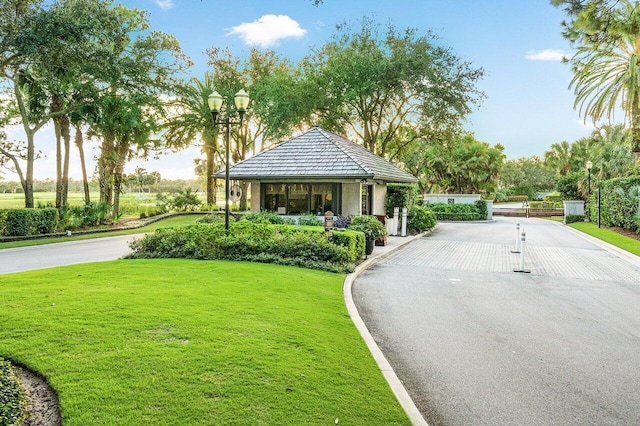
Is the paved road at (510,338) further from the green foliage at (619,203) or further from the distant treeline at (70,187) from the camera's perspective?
the distant treeline at (70,187)

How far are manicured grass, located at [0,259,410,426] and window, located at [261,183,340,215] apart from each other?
12371mm

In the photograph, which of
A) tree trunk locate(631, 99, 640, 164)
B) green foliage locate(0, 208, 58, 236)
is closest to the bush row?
tree trunk locate(631, 99, 640, 164)

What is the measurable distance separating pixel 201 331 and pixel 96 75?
68.6 feet

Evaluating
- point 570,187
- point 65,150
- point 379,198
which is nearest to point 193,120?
point 65,150

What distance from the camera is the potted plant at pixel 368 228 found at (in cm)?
1547

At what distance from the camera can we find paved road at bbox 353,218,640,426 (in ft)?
14.9

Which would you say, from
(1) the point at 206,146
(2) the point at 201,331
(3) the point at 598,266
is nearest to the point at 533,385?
(2) the point at 201,331

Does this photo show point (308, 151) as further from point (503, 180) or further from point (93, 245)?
point (503, 180)

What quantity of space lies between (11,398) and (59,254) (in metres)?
13.0

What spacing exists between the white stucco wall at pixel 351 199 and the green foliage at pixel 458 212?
60.5 ft

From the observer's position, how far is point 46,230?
833 inches

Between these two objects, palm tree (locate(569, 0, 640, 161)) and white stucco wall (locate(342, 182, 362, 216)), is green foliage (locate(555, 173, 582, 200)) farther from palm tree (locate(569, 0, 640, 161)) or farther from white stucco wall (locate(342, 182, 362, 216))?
white stucco wall (locate(342, 182, 362, 216))

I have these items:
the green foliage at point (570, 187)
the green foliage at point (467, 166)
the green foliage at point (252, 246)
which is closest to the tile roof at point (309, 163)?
the green foliage at point (252, 246)

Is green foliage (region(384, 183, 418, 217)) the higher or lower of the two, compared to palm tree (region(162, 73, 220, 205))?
lower
